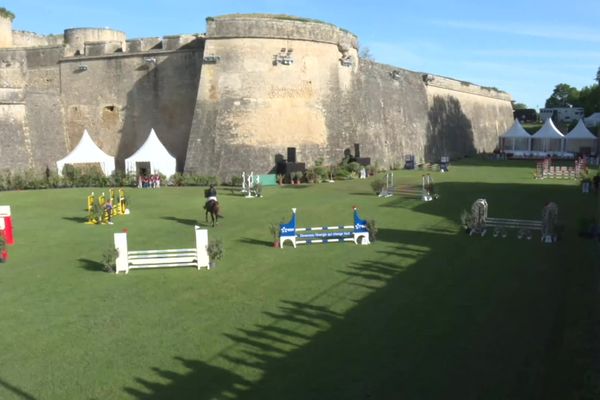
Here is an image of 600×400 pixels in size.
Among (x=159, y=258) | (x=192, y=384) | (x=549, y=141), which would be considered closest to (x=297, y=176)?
(x=159, y=258)

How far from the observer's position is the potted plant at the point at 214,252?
34.2ft

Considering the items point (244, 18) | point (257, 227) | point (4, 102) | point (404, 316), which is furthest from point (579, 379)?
point (4, 102)

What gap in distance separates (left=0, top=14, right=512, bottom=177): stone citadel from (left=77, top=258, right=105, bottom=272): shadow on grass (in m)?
14.6

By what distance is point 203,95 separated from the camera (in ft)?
84.5

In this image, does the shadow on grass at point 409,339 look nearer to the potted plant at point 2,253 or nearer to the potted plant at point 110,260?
the potted plant at point 110,260

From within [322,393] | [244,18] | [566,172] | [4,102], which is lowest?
[322,393]

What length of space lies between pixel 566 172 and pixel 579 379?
80.3ft

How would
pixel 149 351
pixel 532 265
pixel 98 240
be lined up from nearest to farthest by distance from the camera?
1. pixel 149 351
2. pixel 532 265
3. pixel 98 240

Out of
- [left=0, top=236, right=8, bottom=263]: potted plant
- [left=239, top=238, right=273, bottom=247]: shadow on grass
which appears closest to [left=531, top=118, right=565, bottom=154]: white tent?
[left=239, top=238, right=273, bottom=247]: shadow on grass

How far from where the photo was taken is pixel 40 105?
28.2m

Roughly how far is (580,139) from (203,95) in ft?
99.0

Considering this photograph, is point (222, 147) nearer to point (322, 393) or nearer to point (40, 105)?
point (40, 105)

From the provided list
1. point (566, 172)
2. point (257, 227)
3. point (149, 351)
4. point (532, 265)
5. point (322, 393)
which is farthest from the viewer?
point (566, 172)

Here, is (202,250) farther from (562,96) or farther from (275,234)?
(562,96)
